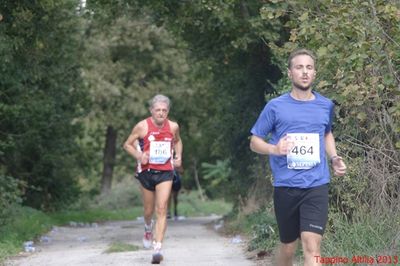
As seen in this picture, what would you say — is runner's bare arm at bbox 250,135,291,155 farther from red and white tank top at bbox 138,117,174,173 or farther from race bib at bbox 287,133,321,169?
red and white tank top at bbox 138,117,174,173

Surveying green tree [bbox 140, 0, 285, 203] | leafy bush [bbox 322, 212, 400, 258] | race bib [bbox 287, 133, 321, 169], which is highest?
green tree [bbox 140, 0, 285, 203]

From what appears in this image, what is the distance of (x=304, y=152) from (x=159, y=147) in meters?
4.79

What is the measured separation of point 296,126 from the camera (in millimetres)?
7414

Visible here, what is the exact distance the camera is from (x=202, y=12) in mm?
17094

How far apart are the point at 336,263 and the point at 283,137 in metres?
1.72

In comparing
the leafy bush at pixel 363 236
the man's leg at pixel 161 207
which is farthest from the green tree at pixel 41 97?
the leafy bush at pixel 363 236

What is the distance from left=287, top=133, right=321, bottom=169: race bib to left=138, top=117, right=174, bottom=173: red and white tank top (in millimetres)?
4636

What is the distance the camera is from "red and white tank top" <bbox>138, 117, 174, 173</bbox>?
469 inches

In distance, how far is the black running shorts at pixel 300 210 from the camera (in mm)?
7254

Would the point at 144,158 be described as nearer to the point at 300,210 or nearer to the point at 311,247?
the point at 300,210

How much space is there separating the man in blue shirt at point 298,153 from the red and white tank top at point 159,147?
442 centimetres

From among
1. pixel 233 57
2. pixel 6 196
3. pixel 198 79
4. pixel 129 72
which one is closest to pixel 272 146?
pixel 6 196

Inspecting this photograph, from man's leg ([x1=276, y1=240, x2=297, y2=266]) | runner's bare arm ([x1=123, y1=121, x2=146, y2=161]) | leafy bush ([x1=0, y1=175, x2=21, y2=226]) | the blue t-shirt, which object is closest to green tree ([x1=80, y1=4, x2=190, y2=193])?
leafy bush ([x1=0, y1=175, x2=21, y2=226])

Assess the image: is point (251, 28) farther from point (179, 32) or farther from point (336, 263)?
point (336, 263)
